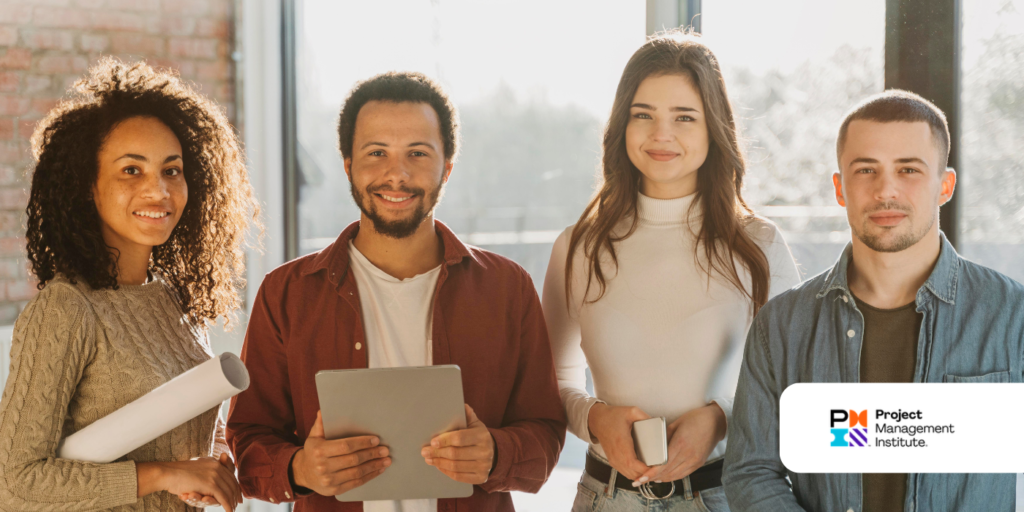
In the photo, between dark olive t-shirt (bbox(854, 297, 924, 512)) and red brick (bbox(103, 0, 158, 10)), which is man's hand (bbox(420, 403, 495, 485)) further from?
red brick (bbox(103, 0, 158, 10))

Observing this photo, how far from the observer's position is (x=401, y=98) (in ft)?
5.49

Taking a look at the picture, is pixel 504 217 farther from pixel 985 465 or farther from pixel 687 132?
pixel 985 465

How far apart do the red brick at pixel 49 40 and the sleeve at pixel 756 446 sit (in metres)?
2.86

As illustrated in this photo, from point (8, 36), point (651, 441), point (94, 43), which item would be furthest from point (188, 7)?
point (651, 441)

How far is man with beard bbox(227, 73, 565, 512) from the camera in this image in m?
1.58

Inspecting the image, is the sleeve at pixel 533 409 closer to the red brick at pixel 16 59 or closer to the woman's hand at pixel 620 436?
the woman's hand at pixel 620 436

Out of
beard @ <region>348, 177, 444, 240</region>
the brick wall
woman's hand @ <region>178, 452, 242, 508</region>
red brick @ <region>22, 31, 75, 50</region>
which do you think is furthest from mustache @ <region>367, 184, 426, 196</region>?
red brick @ <region>22, 31, 75, 50</region>

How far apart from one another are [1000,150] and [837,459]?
1.00 meters

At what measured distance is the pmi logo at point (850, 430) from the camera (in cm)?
133

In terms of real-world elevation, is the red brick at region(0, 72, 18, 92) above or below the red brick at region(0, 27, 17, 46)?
below

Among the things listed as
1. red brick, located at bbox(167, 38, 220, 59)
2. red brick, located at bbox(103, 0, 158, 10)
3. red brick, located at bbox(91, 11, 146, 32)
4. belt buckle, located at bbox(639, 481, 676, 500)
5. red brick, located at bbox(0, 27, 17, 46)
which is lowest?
belt buckle, located at bbox(639, 481, 676, 500)

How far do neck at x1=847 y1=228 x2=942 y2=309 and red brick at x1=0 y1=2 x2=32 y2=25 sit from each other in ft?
9.93

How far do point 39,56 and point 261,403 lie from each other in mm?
2091

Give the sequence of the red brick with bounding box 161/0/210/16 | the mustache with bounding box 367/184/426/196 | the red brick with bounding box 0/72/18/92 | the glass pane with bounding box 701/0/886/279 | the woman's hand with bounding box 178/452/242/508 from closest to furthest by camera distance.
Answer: the woman's hand with bounding box 178/452/242/508
the mustache with bounding box 367/184/426/196
the glass pane with bounding box 701/0/886/279
the red brick with bounding box 0/72/18/92
the red brick with bounding box 161/0/210/16
